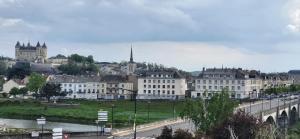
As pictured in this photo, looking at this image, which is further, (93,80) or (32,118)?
(93,80)

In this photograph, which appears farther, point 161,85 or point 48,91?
point 161,85

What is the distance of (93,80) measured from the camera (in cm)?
18512

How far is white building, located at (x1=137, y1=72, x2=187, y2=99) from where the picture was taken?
175625mm

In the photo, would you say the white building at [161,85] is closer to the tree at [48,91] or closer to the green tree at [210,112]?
the tree at [48,91]

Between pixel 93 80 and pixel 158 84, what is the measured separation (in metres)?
20.3

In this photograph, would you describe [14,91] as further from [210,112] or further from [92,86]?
[210,112]

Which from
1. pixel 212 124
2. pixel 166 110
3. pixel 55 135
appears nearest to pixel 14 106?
pixel 166 110

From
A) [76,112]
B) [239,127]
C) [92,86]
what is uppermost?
[92,86]

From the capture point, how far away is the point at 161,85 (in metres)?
177

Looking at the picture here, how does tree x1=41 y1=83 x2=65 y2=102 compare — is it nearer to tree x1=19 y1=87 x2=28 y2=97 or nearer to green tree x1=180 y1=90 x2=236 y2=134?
tree x1=19 y1=87 x2=28 y2=97

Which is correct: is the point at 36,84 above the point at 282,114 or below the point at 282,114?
above

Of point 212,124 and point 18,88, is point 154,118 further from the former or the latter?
point 18,88

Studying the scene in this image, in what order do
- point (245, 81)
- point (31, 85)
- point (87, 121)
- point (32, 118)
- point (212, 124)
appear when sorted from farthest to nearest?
point (245, 81), point (31, 85), point (32, 118), point (87, 121), point (212, 124)

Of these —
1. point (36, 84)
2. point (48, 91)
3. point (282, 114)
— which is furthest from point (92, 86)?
point (282, 114)
